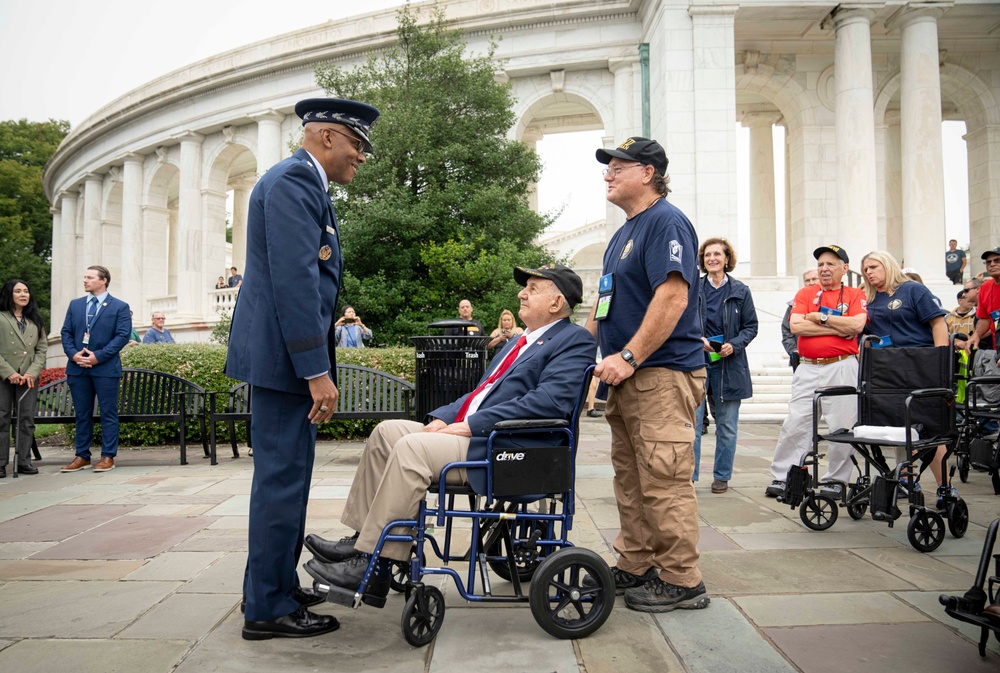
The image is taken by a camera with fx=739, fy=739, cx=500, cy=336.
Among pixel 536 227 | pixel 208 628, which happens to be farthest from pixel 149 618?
pixel 536 227

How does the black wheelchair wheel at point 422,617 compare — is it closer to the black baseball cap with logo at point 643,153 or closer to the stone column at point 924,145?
the black baseball cap with logo at point 643,153

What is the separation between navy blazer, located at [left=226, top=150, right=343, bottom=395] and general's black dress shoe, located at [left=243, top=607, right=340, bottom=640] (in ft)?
3.18

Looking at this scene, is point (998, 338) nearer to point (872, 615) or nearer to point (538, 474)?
point (872, 615)

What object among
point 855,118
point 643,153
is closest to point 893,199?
point 855,118

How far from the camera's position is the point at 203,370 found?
928 centimetres

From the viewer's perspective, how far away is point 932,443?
15.7ft

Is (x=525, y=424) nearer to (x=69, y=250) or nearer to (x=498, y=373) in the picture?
Answer: (x=498, y=373)

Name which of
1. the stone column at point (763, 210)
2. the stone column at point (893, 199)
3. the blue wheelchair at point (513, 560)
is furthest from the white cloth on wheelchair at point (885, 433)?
the stone column at point (893, 199)

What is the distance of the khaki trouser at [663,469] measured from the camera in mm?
3473

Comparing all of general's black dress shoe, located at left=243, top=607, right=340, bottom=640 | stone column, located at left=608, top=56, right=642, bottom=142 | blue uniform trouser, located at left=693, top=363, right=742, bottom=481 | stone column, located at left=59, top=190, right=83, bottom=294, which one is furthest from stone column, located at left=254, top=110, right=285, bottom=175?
general's black dress shoe, located at left=243, top=607, right=340, bottom=640

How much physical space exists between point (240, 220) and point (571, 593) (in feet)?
109

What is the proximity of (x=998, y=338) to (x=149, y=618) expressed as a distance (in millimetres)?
7683

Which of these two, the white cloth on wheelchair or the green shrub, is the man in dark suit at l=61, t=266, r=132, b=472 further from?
the white cloth on wheelchair

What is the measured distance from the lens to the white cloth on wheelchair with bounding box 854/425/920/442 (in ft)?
15.7
